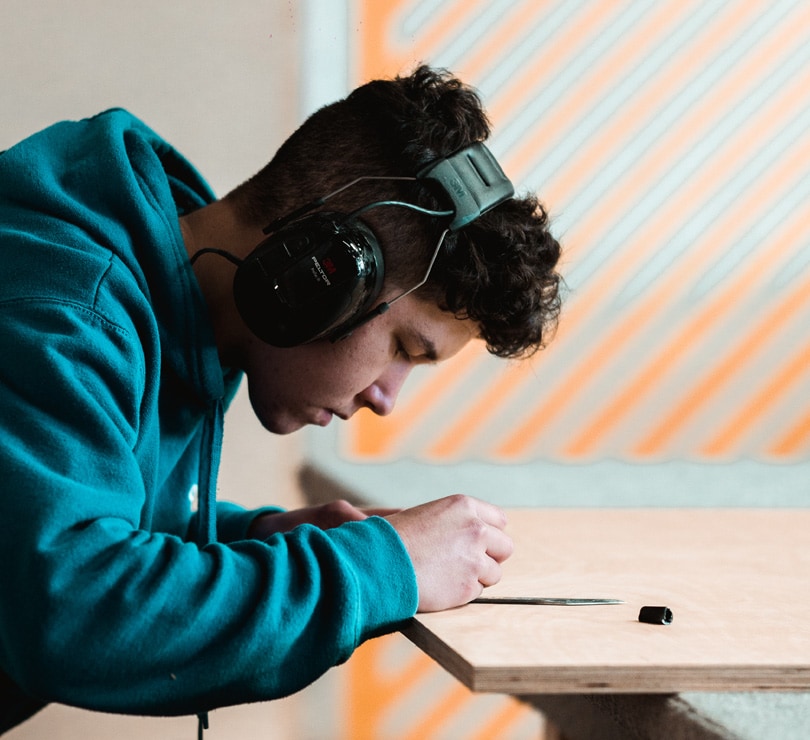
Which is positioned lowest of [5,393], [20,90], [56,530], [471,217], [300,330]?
[56,530]

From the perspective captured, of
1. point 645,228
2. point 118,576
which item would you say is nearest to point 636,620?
point 118,576

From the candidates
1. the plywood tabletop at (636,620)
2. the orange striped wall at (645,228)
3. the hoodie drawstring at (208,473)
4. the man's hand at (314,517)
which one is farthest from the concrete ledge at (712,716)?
the orange striped wall at (645,228)

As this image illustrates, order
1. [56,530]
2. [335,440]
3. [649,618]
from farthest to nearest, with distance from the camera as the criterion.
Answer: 1. [335,440]
2. [649,618]
3. [56,530]

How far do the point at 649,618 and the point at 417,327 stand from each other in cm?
43

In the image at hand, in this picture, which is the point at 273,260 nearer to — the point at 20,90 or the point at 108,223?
the point at 108,223

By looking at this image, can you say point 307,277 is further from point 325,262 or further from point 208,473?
point 208,473

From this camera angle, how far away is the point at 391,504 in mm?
1655

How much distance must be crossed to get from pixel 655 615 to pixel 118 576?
43 centimetres

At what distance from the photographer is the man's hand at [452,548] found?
78cm

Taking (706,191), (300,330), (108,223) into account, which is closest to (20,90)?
(108,223)

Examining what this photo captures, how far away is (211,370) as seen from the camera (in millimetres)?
1030

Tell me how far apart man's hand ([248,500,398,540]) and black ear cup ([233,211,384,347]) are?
0.88 ft

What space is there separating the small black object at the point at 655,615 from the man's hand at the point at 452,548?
0.14 metres

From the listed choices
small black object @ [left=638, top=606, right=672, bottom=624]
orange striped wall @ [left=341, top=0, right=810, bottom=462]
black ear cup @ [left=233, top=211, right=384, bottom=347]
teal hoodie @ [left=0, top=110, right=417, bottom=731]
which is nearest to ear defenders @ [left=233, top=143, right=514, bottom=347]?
black ear cup @ [left=233, top=211, right=384, bottom=347]
